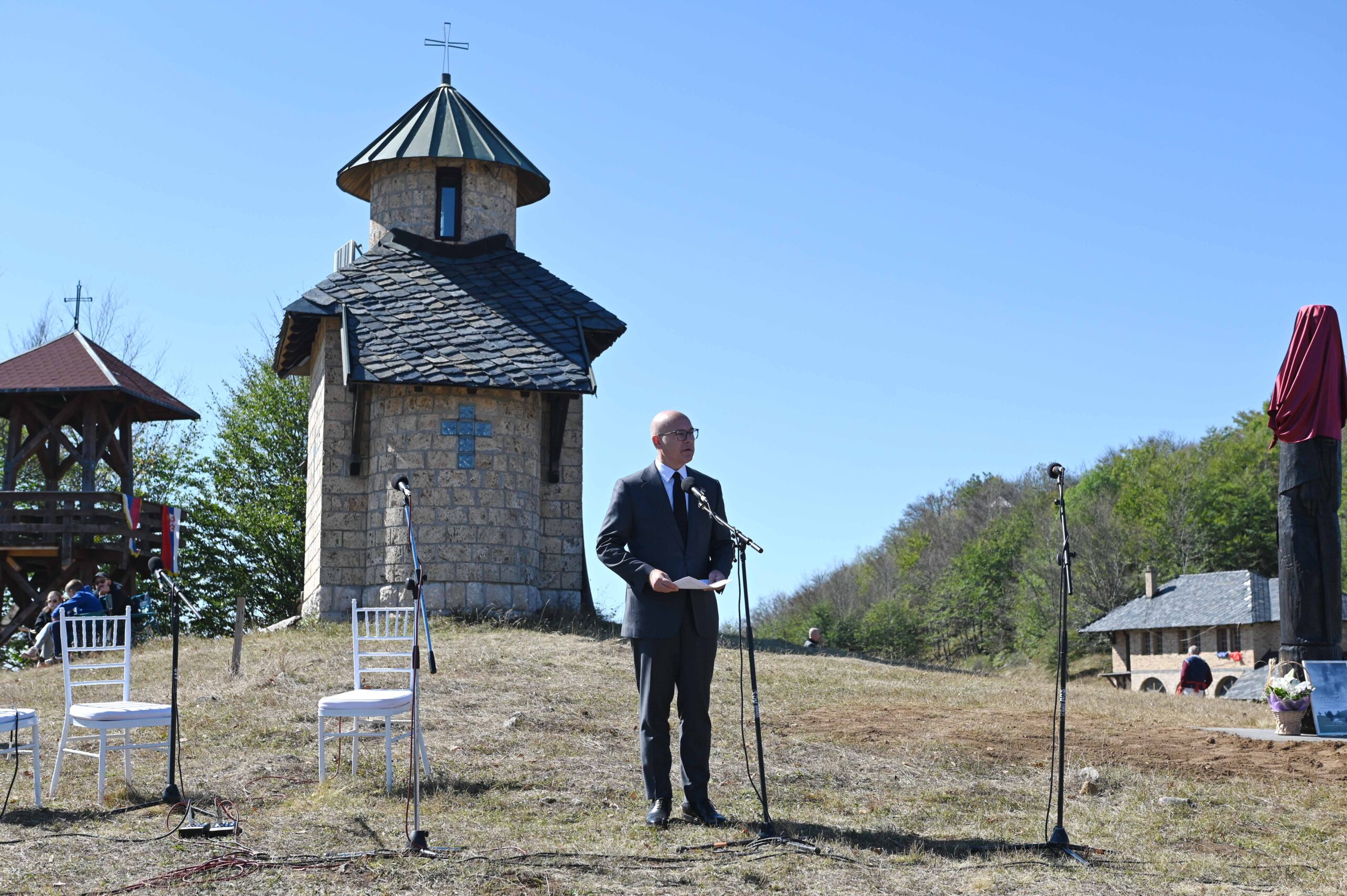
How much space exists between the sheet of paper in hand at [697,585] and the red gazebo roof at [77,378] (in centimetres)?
2242

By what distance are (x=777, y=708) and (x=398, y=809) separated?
17.8 ft

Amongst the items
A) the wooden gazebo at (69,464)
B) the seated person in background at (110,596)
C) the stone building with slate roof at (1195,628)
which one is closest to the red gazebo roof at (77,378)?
the wooden gazebo at (69,464)

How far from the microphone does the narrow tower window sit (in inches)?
639

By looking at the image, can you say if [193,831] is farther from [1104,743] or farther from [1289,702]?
[1289,702]

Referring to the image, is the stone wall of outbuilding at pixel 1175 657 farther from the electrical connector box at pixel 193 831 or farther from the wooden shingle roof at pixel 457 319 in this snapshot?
the electrical connector box at pixel 193 831

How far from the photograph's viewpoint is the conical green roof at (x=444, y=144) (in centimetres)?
2236

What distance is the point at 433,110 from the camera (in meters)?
23.4

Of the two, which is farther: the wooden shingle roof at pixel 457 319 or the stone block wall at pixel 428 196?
the stone block wall at pixel 428 196

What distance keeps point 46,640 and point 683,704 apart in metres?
15.8

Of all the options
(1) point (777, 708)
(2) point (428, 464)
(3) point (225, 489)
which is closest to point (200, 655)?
(2) point (428, 464)

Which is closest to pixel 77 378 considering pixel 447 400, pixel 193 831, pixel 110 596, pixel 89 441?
pixel 89 441

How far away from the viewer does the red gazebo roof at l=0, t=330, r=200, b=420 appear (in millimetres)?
26641

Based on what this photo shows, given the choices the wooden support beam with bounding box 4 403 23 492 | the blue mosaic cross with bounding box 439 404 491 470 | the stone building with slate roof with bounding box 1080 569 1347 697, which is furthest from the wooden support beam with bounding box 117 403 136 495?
the stone building with slate roof with bounding box 1080 569 1347 697

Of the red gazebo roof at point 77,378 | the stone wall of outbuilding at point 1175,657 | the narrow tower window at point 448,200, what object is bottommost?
the stone wall of outbuilding at point 1175,657
